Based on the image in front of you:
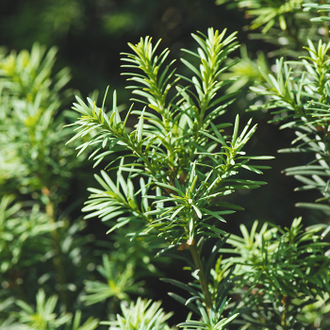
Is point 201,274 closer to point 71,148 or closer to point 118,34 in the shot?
point 71,148

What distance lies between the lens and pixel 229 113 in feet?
2.26

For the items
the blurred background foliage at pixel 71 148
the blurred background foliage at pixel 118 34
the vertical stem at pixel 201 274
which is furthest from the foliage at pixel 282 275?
the blurred background foliage at pixel 118 34

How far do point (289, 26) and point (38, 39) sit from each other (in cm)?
66

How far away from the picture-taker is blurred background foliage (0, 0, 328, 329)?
1.65 feet

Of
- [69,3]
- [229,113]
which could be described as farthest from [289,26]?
[69,3]

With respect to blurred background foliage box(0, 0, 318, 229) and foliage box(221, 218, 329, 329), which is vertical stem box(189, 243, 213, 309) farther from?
blurred background foliage box(0, 0, 318, 229)

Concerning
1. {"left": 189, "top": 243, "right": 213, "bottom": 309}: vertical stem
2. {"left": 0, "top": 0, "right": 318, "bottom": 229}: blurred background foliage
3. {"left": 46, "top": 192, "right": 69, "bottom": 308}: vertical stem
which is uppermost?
{"left": 0, "top": 0, "right": 318, "bottom": 229}: blurred background foliage

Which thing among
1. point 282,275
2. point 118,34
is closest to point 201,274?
point 282,275

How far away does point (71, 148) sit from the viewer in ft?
1.77

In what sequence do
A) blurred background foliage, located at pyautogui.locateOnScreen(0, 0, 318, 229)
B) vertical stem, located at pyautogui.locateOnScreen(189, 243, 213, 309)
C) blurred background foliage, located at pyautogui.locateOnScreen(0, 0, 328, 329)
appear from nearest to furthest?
vertical stem, located at pyautogui.locateOnScreen(189, 243, 213, 309)
blurred background foliage, located at pyautogui.locateOnScreen(0, 0, 328, 329)
blurred background foliage, located at pyautogui.locateOnScreen(0, 0, 318, 229)

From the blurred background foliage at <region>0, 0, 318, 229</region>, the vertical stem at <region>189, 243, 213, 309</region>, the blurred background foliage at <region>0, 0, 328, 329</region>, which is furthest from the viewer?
the blurred background foliage at <region>0, 0, 318, 229</region>

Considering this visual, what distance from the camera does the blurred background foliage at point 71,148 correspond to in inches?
19.8

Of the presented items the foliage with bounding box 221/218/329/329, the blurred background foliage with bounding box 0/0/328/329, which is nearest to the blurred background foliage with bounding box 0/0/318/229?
the blurred background foliage with bounding box 0/0/328/329

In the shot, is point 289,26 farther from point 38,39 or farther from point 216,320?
point 38,39
